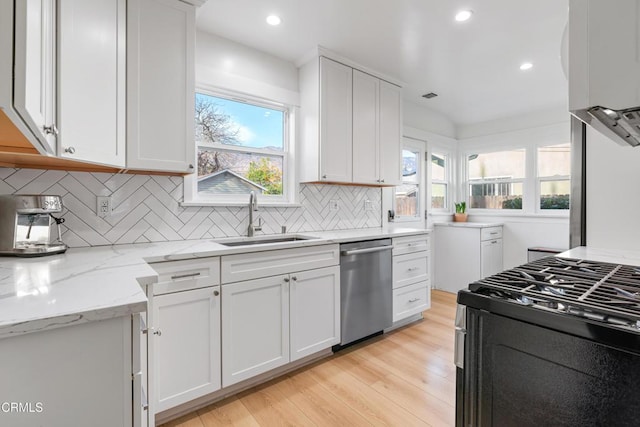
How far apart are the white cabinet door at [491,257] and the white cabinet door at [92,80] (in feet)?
13.1

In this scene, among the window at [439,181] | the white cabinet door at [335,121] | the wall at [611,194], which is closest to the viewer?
the wall at [611,194]

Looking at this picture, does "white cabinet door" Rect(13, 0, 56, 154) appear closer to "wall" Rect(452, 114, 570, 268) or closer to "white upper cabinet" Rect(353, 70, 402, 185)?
"white upper cabinet" Rect(353, 70, 402, 185)

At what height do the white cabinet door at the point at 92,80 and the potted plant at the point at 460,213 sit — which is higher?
the white cabinet door at the point at 92,80

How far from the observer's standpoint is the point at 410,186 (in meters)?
4.11

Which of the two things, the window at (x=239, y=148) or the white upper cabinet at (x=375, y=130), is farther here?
the white upper cabinet at (x=375, y=130)

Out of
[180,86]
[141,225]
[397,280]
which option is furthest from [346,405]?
[180,86]

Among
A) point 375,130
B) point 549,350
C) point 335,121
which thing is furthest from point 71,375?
point 375,130

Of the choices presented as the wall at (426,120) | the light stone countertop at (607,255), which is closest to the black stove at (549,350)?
the light stone countertop at (607,255)

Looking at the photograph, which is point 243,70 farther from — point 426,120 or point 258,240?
point 426,120

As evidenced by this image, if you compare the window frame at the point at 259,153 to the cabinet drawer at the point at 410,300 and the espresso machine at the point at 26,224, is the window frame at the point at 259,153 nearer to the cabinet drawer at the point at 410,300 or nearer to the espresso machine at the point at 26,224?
the espresso machine at the point at 26,224

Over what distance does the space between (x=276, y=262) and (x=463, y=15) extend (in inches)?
86.5

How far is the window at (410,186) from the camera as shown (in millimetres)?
3961

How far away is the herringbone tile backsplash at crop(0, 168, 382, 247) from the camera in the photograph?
1.75 meters

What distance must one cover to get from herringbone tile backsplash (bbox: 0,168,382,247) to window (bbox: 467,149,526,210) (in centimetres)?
321
